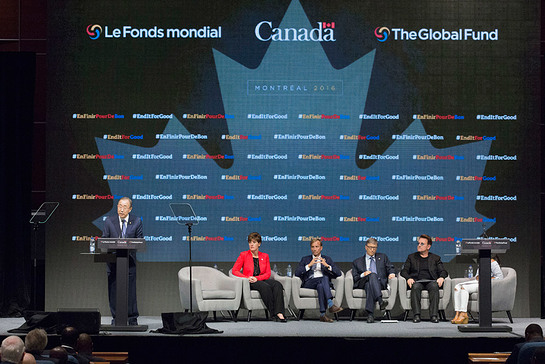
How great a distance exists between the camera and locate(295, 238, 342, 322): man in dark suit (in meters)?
9.35

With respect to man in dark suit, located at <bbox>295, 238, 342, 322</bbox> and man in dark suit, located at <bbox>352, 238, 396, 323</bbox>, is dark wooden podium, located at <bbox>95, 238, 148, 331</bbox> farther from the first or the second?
man in dark suit, located at <bbox>352, 238, 396, 323</bbox>

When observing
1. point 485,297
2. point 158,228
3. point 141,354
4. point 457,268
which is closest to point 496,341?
point 485,297

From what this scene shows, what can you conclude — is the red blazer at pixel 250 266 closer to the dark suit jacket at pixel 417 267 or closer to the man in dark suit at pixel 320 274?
the man in dark suit at pixel 320 274

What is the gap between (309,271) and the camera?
9.48 meters

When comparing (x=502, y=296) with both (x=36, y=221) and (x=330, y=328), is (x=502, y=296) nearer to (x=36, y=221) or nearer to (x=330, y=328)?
(x=330, y=328)

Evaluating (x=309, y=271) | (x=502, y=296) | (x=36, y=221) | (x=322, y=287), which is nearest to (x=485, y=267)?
(x=502, y=296)

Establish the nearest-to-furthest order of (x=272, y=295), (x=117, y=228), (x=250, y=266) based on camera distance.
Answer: (x=117, y=228) → (x=272, y=295) → (x=250, y=266)

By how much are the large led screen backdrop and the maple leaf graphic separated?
2 centimetres

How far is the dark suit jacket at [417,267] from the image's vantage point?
30.9ft

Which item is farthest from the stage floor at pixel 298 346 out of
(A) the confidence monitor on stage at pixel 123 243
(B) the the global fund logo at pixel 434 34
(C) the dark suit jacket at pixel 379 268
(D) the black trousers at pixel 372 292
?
(B) the the global fund logo at pixel 434 34

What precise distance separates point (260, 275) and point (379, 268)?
134 centimetres

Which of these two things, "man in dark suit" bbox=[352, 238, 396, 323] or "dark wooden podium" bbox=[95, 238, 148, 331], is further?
"man in dark suit" bbox=[352, 238, 396, 323]

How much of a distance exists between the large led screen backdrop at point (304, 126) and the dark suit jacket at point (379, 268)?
15.8 inches

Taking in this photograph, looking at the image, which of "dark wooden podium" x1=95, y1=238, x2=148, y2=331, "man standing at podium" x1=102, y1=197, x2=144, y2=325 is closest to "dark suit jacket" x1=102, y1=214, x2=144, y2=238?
"man standing at podium" x1=102, y1=197, x2=144, y2=325
